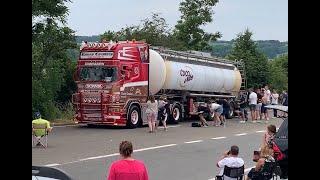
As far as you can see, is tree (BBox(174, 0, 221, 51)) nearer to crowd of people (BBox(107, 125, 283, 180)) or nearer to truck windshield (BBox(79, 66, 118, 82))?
truck windshield (BBox(79, 66, 118, 82))

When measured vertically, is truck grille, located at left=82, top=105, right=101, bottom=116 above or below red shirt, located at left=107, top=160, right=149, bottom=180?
above

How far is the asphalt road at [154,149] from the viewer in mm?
11352

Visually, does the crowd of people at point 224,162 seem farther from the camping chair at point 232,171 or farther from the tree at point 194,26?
the tree at point 194,26

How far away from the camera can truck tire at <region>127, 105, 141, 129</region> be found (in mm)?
22177

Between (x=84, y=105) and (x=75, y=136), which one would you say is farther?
(x=84, y=105)

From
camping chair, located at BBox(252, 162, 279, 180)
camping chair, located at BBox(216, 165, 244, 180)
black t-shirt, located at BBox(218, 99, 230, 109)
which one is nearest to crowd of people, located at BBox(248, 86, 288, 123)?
black t-shirt, located at BBox(218, 99, 230, 109)

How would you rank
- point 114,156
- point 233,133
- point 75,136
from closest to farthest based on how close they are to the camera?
point 114,156
point 75,136
point 233,133

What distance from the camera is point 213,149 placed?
51.3 ft

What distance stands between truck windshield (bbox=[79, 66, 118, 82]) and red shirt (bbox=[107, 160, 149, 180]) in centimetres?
1620

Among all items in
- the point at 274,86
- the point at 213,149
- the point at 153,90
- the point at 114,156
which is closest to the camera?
the point at 114,156

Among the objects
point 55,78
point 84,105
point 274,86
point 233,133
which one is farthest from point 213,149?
point 274,86
